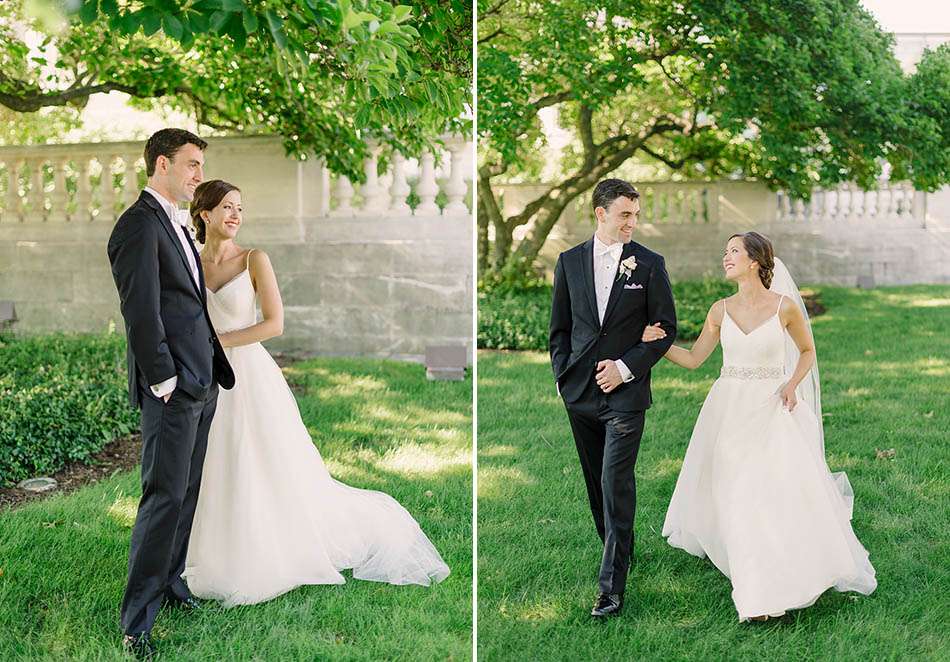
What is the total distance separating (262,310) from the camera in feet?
12.0

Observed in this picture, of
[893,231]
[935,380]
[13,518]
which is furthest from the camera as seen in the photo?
[893,231]

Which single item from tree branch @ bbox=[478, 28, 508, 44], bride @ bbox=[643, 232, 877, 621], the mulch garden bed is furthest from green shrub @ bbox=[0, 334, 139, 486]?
tree branch @ bbox=[478, 28, 508, 44]

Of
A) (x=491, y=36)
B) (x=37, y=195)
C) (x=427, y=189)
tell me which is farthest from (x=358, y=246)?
(x=37, y=195)

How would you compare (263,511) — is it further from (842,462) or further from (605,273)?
(842,462)

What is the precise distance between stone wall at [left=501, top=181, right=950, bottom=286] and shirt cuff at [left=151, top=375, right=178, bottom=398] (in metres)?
8.59

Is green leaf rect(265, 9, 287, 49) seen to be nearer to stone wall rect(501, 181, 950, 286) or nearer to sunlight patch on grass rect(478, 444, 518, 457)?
sunlight patch on grass rect(478, 444, 518, 457)

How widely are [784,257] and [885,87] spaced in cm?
270

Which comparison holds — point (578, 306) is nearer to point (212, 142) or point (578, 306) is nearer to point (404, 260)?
point (404, 260)

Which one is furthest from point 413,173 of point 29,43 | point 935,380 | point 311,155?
point 935,380

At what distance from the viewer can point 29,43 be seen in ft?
29.2

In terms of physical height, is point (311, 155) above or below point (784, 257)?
above

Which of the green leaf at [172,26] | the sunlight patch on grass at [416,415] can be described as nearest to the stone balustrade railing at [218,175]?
the sunlight patch on grass at [416,415]

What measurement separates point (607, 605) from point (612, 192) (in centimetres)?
160

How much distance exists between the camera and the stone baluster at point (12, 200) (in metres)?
8.77
